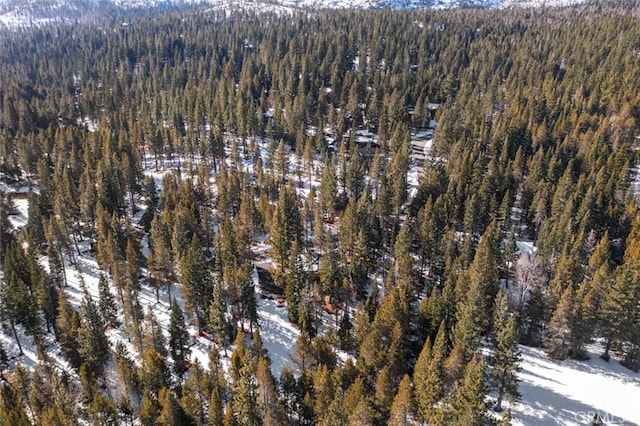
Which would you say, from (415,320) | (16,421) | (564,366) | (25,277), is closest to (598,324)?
(564,366)

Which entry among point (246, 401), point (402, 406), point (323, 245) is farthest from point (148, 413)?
point (323, 245)

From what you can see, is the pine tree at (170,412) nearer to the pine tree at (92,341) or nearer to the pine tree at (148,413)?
the pine tree at (148,413)

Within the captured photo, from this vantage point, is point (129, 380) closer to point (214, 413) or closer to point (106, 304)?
point (214, 413)

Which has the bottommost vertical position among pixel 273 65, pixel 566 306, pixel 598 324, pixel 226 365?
pixel 226 365

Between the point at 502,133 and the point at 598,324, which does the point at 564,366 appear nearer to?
the point at 598,324

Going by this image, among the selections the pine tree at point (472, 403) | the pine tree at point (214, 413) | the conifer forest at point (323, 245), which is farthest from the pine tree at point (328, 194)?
the pine tree at point (472, 403)

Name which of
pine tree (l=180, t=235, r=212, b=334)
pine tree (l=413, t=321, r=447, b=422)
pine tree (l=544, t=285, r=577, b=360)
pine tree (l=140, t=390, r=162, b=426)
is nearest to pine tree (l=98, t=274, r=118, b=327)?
pine tree (l=180, t=235, r=212, b=334)

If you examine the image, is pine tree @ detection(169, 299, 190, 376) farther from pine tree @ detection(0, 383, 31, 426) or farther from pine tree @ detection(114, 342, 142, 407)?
pine tree @ detection(0, 383, 31, 426)
